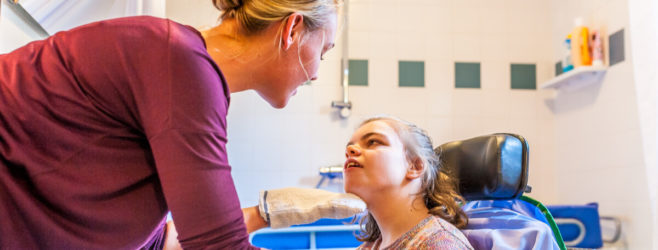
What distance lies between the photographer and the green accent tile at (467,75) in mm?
3334

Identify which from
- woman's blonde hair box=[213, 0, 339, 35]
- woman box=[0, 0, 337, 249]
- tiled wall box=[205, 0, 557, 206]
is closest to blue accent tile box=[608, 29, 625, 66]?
tiled wall box=[205, 0, 557, 206]

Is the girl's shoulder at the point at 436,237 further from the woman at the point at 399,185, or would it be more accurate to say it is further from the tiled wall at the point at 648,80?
the tiled wall at the point at 648,80

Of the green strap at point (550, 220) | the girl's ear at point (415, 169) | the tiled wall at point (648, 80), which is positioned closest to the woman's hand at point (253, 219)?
the girl's ear at point (415, 169)

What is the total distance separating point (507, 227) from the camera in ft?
4.76

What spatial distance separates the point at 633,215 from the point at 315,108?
1715 mm

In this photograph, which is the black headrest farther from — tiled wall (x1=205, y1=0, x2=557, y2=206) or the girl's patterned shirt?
tiled wall (x1=205, y1=0, x2=557, y2=206)

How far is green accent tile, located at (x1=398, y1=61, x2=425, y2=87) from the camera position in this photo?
3.29m

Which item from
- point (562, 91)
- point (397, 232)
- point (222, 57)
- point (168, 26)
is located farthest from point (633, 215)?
point (168, 26)

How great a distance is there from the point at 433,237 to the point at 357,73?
1901 mm

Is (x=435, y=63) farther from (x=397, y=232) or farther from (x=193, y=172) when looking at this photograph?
(x=193, y=172)

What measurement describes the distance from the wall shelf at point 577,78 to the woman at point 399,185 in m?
1.57

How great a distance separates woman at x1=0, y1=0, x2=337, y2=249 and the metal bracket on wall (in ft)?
2.96

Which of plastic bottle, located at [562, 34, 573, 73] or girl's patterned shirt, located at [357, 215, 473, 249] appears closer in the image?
girl's patterned shirt, located at [357, 215, 473, 249]

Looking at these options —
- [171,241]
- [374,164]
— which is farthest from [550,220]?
[171,241]
